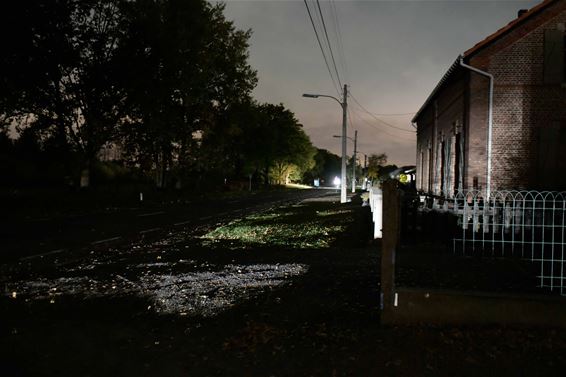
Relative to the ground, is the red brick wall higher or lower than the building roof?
lower

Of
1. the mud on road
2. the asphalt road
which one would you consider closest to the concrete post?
the mud on road

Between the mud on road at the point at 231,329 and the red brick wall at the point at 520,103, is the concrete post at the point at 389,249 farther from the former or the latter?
the red brick wall at the point at 520,103

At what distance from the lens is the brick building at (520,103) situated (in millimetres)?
15109

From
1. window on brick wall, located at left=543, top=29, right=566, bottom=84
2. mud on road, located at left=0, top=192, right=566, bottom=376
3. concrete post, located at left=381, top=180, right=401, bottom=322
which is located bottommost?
mud on road, located at left=0, top=192, right=566, bottom=376

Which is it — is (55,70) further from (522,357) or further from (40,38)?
A: (522,357)

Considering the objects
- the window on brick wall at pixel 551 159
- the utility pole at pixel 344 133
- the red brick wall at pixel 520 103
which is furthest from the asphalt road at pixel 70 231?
the window on brick wall at pixel 551 159

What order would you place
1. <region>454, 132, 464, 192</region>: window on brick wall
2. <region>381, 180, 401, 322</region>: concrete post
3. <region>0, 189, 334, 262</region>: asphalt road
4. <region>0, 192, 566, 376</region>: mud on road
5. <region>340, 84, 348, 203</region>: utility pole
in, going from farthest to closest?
<region>340, 84, 348, 203</region>: utility pole < <region>454, 132, 464, 192</region>: window on brick wall < <region>0, 189, 334, 262</region>: asphalt road < <region>381, 180, 401, 322</region>: concrete post < <region>0, 192, 566, 376</region>: mud on road

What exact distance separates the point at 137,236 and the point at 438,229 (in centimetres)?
848

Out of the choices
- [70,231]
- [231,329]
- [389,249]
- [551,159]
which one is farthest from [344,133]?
[231,329]

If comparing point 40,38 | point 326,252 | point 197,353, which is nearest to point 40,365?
point 197,353

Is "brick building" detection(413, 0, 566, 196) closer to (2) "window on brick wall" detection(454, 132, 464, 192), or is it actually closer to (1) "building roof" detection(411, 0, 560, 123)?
(1) "building roof" detection(411, 0, 560, 123)

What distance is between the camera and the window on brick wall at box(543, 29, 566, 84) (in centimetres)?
1509

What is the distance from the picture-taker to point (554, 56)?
15148 millimetres

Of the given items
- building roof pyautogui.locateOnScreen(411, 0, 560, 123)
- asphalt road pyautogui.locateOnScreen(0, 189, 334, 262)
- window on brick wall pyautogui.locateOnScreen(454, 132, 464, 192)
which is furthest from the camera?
window on brick wall pyautogui.locateOnScreen(454, 132, 464, 192)
